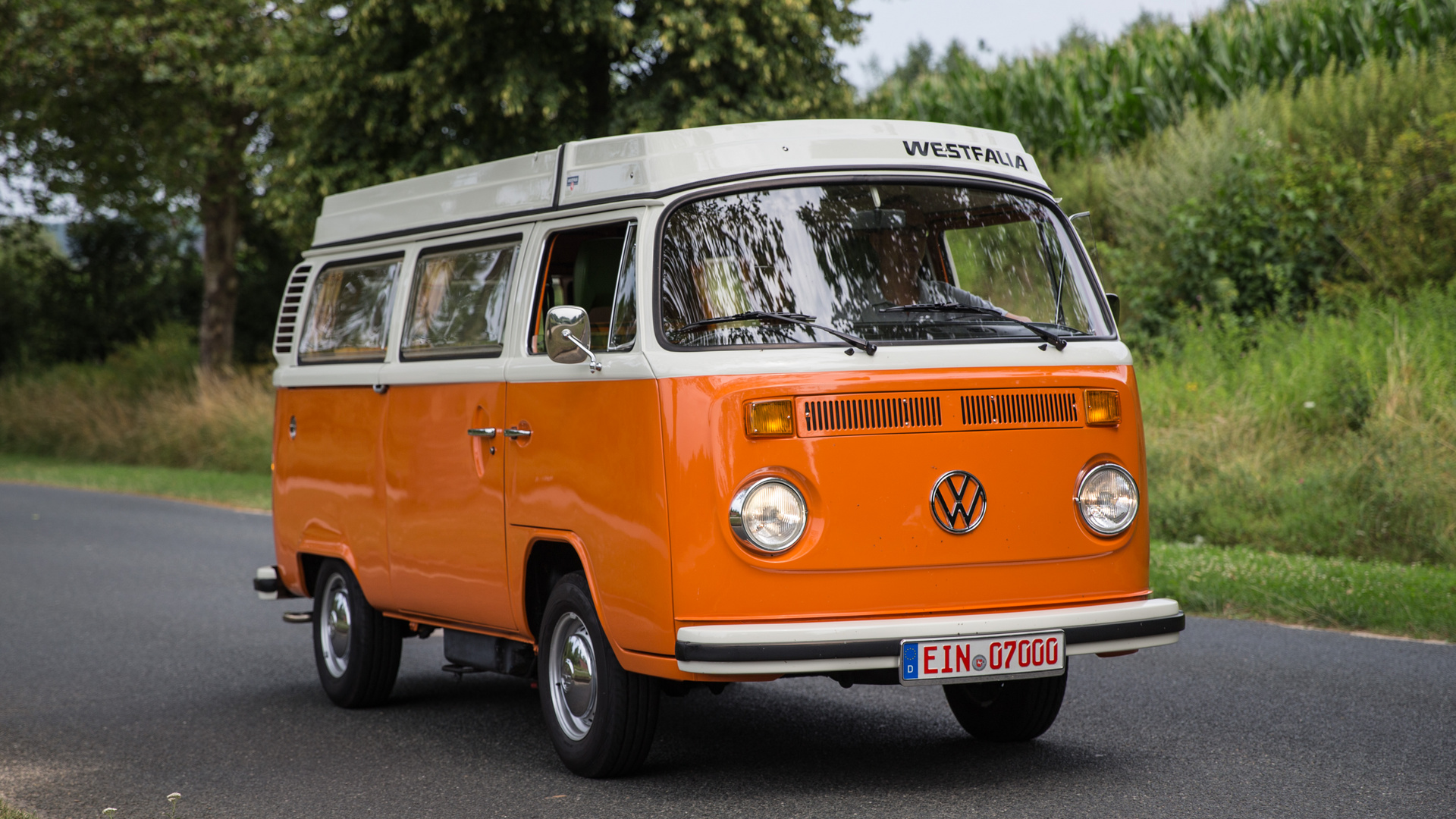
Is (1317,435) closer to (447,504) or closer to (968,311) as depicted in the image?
(968,311)

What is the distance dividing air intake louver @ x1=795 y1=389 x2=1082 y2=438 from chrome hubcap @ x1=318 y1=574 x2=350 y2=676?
11.4ft

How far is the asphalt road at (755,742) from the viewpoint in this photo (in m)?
5.32

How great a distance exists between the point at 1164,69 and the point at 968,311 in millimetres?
16975

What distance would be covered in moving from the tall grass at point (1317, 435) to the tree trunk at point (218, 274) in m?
20.5

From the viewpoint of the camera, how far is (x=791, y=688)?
7727mm

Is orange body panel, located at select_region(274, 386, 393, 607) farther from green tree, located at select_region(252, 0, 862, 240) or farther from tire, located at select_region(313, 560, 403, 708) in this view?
green tree, located at select_region(252, 0, 862, 240)

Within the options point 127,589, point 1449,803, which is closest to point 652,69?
point 127,589

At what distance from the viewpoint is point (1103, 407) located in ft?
17.9

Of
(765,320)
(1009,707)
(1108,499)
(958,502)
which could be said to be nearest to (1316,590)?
(1009,707)

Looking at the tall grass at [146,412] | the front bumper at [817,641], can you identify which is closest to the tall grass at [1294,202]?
the front bumper at [817,641]

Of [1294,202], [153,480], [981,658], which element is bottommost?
[153,480]

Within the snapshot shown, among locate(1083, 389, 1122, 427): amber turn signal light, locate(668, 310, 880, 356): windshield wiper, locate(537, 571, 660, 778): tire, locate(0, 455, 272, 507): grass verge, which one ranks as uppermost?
locate(668, 310, 880, 356): windshield wiper

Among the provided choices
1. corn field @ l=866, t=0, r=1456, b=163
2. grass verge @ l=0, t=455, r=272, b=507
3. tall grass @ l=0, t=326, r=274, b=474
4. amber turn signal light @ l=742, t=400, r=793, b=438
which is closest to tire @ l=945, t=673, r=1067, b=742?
amber turn signal light @ l=742, t=400, r=793, b=438

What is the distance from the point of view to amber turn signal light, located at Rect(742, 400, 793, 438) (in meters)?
5.05
